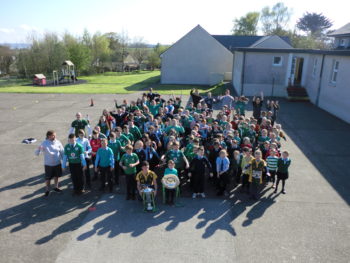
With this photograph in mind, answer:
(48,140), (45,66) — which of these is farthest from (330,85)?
(45,66)

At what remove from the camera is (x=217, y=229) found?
6.45m

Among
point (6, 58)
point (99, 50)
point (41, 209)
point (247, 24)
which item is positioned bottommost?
point (41, 209)

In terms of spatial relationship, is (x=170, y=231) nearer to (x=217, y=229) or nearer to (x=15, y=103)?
(x=217, y=229)

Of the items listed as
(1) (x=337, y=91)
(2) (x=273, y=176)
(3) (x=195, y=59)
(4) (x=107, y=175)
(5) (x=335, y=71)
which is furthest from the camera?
(3) (x=195, y=59)

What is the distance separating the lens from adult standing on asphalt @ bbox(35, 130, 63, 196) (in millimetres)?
7734

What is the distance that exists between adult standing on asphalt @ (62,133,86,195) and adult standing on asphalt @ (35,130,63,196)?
256mm

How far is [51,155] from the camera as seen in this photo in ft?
25.6

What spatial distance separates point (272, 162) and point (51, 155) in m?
6.10

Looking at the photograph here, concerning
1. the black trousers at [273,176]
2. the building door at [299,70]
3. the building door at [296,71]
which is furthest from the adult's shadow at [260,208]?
the building door at [299,70]

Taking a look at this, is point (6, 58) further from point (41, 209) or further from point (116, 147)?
point (41, 209)

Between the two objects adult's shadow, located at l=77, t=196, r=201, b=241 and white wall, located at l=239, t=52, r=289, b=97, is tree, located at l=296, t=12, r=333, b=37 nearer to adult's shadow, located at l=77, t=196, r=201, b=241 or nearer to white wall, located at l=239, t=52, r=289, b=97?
white wall, located at l=239, t=52, r=289, b=97

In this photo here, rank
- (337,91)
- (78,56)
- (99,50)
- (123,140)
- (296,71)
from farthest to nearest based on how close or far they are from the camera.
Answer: (99,50) → (78,56) → (296,71) → (337,91) → (123,140)

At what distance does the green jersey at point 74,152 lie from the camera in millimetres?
7660

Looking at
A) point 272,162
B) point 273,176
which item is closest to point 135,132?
point 272,162
